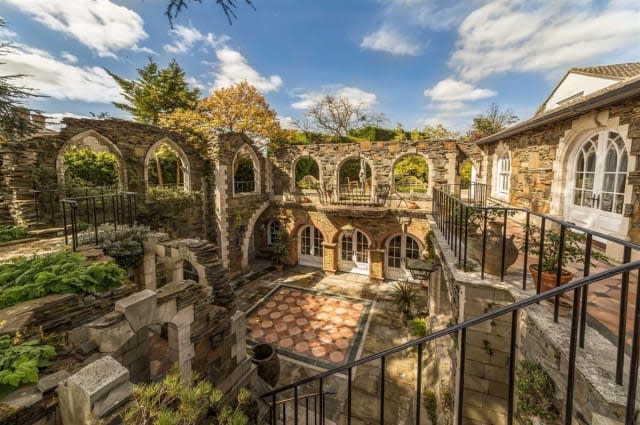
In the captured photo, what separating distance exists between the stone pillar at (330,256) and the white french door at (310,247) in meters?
0.87

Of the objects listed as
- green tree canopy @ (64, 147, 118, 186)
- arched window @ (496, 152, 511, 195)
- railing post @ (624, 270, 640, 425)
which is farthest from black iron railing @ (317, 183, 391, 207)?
railing post @ (624, 270, 640, 425)

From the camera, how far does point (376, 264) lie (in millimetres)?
11664

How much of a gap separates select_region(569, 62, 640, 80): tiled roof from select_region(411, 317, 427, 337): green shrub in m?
13.6

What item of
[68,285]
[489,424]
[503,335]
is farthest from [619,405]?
[68,285]

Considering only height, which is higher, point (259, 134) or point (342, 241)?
point (259, 134)

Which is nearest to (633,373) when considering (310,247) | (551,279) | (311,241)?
(551,279)

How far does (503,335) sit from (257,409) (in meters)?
4.49

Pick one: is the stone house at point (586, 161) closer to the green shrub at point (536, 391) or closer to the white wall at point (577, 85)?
the green shrub at point (536, 391)

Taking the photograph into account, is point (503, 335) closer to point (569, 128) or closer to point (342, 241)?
point (569, 128)

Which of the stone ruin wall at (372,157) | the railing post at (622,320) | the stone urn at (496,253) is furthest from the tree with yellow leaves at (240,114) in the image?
the railing post at (622,320)

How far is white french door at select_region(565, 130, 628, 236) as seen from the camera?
4.46 m

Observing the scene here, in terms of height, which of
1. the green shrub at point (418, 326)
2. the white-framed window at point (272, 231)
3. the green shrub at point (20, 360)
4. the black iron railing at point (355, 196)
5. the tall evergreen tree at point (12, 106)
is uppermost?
the tall evergreen tree at point (12, 106)

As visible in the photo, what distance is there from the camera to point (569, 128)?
5.48m

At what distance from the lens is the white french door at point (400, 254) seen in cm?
1161
